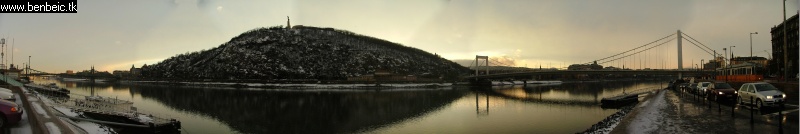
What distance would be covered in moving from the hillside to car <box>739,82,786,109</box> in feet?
397

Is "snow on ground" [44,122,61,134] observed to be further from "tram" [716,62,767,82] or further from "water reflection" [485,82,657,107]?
"tram" [716,62,767,82]

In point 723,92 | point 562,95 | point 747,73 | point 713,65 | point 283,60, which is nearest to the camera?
point 723,92

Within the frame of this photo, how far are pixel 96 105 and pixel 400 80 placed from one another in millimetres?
87196

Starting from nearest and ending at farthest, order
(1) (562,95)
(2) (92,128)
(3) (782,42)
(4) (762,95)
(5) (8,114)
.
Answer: (5) (8,114), (4) (762,95), (2) (92,128), (1) (562,95), (3) (782,42)

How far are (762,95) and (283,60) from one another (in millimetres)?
147600

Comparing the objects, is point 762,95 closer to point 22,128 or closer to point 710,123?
point 710,123

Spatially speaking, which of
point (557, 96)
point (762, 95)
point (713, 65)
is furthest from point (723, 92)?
point (713, 65)

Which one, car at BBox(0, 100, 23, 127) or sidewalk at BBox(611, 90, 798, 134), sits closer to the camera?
car at BBox(0, 100, 23, 127)

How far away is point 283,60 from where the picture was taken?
15738cm

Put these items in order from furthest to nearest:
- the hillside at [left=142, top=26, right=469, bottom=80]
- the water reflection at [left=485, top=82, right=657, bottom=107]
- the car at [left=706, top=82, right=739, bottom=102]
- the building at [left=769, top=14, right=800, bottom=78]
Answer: the hillside at [left=142, top=26, right=469, bottom=80]
the building at [left=769, top=14, right=800, bottom=78]
the water reflection at [left=485, top=82, right=657, bottom=107]
the car at [left=706, top=82, right=739, bottom=102]

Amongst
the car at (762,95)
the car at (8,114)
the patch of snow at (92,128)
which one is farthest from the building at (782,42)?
the car at (8,114)

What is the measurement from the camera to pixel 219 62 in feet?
517

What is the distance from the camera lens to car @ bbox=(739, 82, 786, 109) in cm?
2041

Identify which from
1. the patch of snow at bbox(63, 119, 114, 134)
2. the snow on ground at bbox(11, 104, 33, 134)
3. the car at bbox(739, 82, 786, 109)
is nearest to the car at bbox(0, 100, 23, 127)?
the snow on ground at bbox(11, 104, 33, 134)
